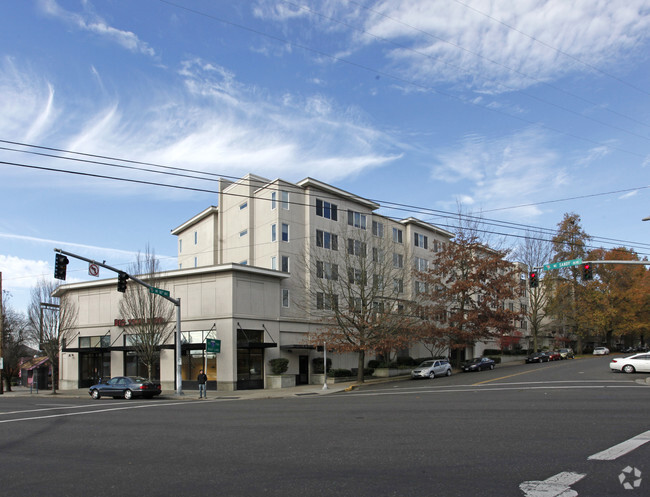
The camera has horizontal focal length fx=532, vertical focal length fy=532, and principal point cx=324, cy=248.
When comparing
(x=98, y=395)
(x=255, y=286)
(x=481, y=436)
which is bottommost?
(x=98, y=395)

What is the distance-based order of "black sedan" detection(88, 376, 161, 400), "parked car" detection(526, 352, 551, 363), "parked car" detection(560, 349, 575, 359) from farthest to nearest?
"parked car" detection(560, 349, 575, 359)
"parked car" detection(526, 352, 551, 363)
"black sedan" detection(88, 376, 161, 400)

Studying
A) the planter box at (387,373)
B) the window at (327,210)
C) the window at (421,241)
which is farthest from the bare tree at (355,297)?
the window at (421,241)

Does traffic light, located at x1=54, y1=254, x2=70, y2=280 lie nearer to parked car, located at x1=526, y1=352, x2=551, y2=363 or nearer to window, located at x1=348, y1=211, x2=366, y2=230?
window, located at x1=348, y1=211, x2=366, y2=230

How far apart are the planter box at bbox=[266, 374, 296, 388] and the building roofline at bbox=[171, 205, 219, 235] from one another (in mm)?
17618

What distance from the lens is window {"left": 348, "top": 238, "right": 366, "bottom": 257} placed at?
39.3 metres

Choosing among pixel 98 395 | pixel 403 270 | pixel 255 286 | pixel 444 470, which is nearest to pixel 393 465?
pixel 444 470

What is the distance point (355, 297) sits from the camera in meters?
39.4

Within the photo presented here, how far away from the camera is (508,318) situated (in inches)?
1773

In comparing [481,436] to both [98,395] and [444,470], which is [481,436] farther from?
[98,395]

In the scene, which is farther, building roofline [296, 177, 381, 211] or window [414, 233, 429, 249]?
window [414, 233, 429, 249]

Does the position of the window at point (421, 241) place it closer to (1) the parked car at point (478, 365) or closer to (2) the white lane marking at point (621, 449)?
(1) the parked car at point (478, 365)

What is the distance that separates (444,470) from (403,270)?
37.9m

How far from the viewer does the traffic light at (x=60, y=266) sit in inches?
887

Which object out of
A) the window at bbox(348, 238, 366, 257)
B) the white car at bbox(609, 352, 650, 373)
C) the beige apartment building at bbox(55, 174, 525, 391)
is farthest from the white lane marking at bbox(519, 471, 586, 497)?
the window at bbox(348, 238, 366, 257)
